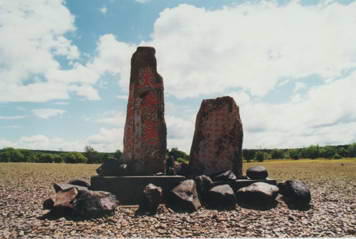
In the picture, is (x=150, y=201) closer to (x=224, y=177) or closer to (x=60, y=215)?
(x=60, y=215)

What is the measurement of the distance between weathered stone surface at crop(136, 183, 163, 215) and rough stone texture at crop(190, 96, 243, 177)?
3045 mm

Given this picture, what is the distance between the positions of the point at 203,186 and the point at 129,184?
2254mm

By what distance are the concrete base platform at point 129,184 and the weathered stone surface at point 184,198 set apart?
632 mm

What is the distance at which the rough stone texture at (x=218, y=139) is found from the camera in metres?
10.8

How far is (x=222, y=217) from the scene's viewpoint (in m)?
7.46

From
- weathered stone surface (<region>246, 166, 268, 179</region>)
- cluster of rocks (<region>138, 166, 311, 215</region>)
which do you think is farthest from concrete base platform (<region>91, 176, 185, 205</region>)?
weathered stone surface (<region>246, 166, 268, 179</region>)

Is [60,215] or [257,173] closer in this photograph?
[60,215]

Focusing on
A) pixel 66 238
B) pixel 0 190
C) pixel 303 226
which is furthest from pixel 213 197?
pixel 0 190

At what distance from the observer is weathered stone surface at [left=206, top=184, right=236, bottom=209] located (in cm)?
840

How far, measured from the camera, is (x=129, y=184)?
30.3 feet

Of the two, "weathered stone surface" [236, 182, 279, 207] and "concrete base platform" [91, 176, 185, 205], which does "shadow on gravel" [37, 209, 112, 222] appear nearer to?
"concrete base platform" [91, 176, 185, 205]

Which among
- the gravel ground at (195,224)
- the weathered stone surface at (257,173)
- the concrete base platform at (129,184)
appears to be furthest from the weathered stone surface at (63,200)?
the weathered stone surface at (257,173)

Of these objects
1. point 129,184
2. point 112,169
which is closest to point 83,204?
point 129,184

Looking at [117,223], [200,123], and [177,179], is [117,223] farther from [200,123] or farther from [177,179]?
[200,123]
